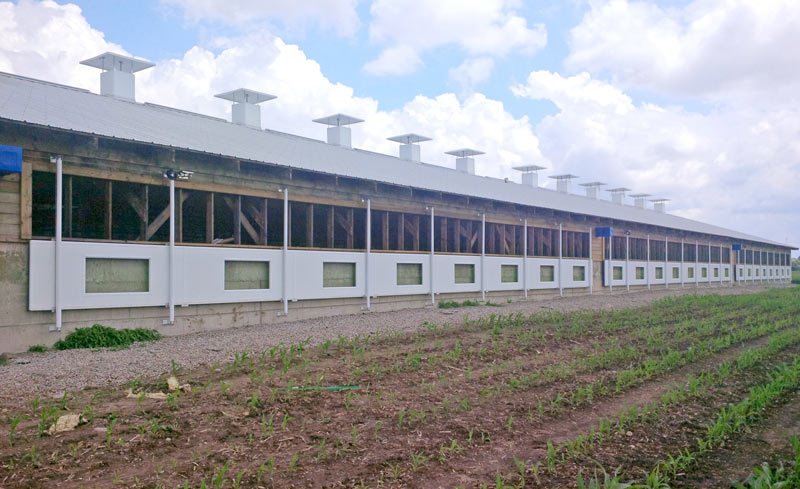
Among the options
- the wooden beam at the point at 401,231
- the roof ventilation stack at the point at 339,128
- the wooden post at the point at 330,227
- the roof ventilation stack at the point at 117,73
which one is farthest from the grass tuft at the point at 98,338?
the roof ventilation stack at the point at 339,128

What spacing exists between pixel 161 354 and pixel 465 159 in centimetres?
2418

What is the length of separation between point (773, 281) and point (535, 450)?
2458 inches

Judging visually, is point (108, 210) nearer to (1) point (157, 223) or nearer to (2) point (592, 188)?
(1) point (157, 223)

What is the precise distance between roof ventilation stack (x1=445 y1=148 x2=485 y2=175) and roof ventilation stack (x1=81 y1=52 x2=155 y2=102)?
17.9 meters

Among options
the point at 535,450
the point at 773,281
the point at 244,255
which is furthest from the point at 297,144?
the point at 773,281

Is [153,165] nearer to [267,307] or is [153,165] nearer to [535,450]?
[267,307]

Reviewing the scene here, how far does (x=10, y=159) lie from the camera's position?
10281 mm

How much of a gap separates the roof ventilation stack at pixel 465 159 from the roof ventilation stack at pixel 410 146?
4.25 meters

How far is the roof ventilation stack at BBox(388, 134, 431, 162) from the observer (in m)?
28.2

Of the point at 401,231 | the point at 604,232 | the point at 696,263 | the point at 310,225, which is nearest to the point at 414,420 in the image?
the point at 310,225

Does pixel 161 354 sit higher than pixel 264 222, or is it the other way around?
pixel 264 222

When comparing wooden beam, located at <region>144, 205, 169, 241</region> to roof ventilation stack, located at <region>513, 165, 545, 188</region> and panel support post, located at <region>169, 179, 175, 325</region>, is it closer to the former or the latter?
panel support post, located at <region>169, 179, 175, 325</region>

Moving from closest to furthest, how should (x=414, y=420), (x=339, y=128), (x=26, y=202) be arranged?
(x=414, y=420)
(x=26, y=202)
(x=339, y=128)

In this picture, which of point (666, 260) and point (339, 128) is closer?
point (339, 128)
